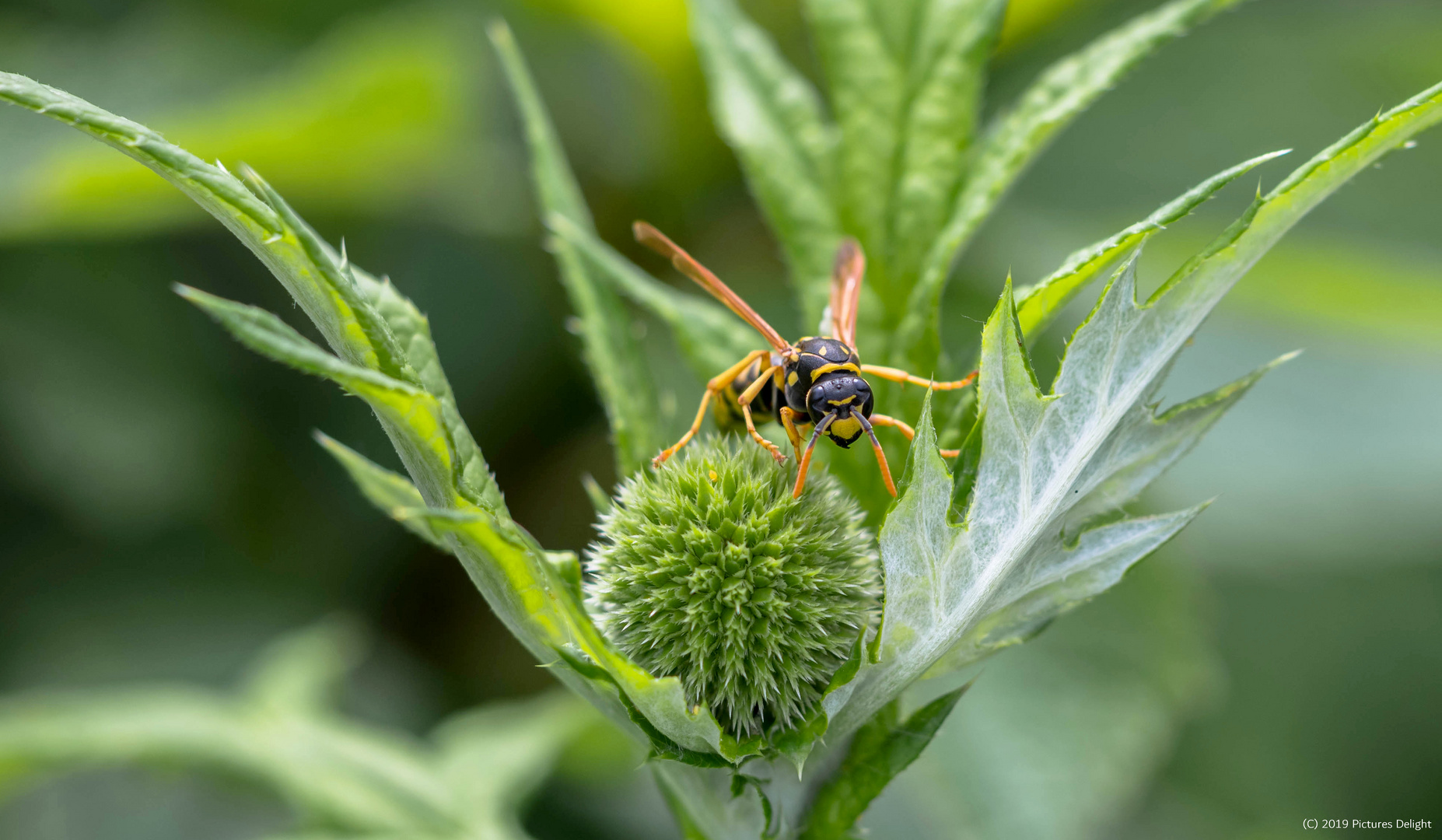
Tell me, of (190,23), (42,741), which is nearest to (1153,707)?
(42,741)

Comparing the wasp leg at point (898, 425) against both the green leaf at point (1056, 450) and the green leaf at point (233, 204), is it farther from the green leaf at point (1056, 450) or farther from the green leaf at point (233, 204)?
the green leaf at point (233, 204)

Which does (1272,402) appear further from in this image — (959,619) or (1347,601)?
(959,619)

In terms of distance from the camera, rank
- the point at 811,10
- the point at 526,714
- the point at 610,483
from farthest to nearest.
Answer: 1. the point at 610,483
2. the point at 526,714
3. the point at 811,10

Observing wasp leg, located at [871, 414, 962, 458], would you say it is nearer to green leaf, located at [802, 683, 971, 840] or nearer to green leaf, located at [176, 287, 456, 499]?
green leaf, located at [802, 683, 971, 840]

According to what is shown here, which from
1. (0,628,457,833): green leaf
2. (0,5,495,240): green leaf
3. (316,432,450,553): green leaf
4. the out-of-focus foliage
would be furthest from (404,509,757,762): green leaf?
(0,5,495,240): green leaf

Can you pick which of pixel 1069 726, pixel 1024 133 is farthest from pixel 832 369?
pixel 1069 726

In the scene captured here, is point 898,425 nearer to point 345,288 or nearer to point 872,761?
point 872,761
